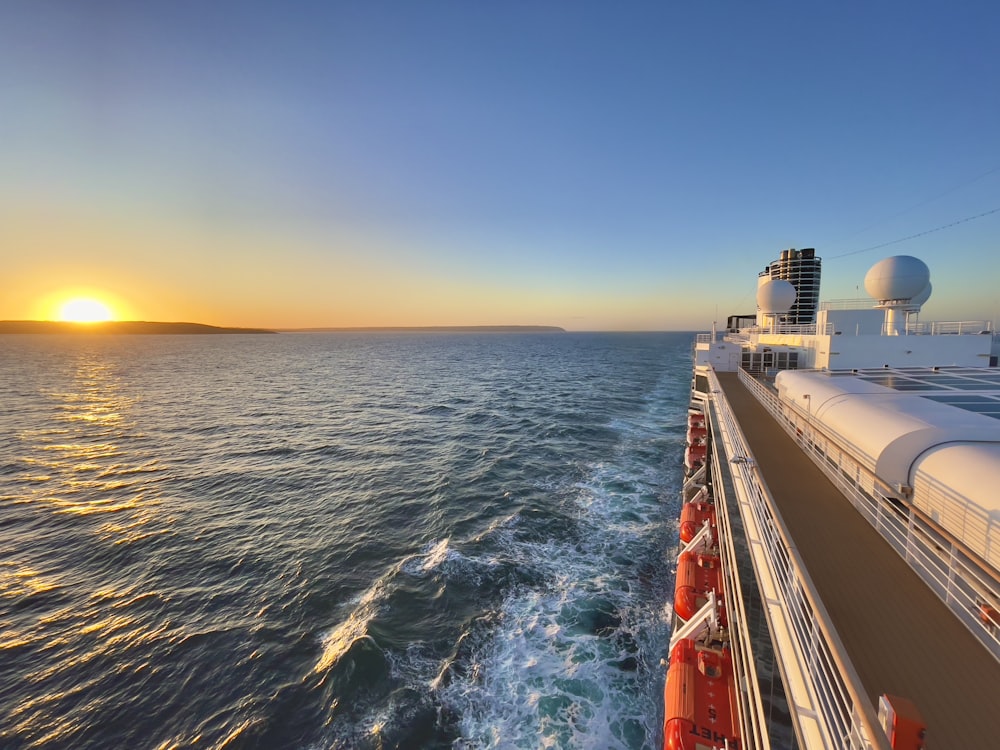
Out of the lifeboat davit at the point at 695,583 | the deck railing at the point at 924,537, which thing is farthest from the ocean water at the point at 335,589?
the deck railing at the point at 924,537

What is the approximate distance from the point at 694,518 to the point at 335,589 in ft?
42.5

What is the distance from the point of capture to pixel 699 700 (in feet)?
26.3

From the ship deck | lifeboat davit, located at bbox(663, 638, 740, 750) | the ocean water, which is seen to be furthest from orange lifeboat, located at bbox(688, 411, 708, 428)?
lifeboat davit, located at bbox(663, 638, 740, 750)

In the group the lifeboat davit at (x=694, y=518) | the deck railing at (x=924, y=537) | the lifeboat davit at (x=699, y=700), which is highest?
the deck railing at (x=924, y=537)

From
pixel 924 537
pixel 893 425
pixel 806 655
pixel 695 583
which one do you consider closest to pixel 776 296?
pixel 893 425

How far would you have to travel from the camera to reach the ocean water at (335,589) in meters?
9.40

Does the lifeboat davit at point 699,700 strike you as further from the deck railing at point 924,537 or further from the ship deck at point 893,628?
the deck railing at point 924,537

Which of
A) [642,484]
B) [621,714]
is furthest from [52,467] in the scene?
[642,484]

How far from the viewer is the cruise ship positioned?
446 cm

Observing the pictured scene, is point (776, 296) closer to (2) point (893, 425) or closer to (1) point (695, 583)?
(2) point (893, 425)

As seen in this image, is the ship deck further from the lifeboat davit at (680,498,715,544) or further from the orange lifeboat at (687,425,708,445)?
the orange lifeboat at (687,425,708,445)

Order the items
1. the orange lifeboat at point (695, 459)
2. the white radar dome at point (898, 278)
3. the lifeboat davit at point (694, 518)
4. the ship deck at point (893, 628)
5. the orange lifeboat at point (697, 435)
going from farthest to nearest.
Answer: the white radar dome at point (898, 278)
the orange lifeboat at point (697, 435)
the orange lifeboat at point (695, 459)
the lifeboat davit at point (694, 518)
the ship deck at point (893, 628)

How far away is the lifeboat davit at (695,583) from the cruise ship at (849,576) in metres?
0.04

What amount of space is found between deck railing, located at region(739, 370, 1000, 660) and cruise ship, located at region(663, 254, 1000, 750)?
0.13 ft
